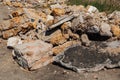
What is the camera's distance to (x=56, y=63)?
27.4 ft

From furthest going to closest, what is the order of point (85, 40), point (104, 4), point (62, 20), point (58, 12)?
point (104, 4)
point (58, 12)
point (62, 20)
point (85, 40)

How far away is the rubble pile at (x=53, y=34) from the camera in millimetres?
8336

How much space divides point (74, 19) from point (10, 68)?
2.57 m

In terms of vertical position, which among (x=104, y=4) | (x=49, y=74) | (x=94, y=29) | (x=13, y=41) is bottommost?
(x=49, y=74)

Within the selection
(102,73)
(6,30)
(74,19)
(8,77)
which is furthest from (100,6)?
(8,77)

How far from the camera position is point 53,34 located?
924 cm

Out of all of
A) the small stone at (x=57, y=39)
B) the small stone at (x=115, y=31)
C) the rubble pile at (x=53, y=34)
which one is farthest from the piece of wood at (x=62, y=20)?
the small stone at (x=115, y=31)

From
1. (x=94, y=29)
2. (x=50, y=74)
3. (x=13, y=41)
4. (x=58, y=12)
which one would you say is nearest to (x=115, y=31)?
(x=94, y=29)

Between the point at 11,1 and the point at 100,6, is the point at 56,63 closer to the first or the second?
the point at 100,6

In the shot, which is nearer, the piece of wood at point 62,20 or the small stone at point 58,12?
the piece of wood at point 62,20

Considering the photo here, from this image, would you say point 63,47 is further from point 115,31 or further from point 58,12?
point 58,12

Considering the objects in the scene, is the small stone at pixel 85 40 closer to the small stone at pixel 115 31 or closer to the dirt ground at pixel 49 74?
the small stone at pixel 115 31

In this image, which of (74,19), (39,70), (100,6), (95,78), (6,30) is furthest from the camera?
(100,6)

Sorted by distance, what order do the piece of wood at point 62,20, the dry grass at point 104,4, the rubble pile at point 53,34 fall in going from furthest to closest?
1. the dry grass at point 104,4
2. the piece of wood at point 62,20
3. the rubble pile at point 53,34
